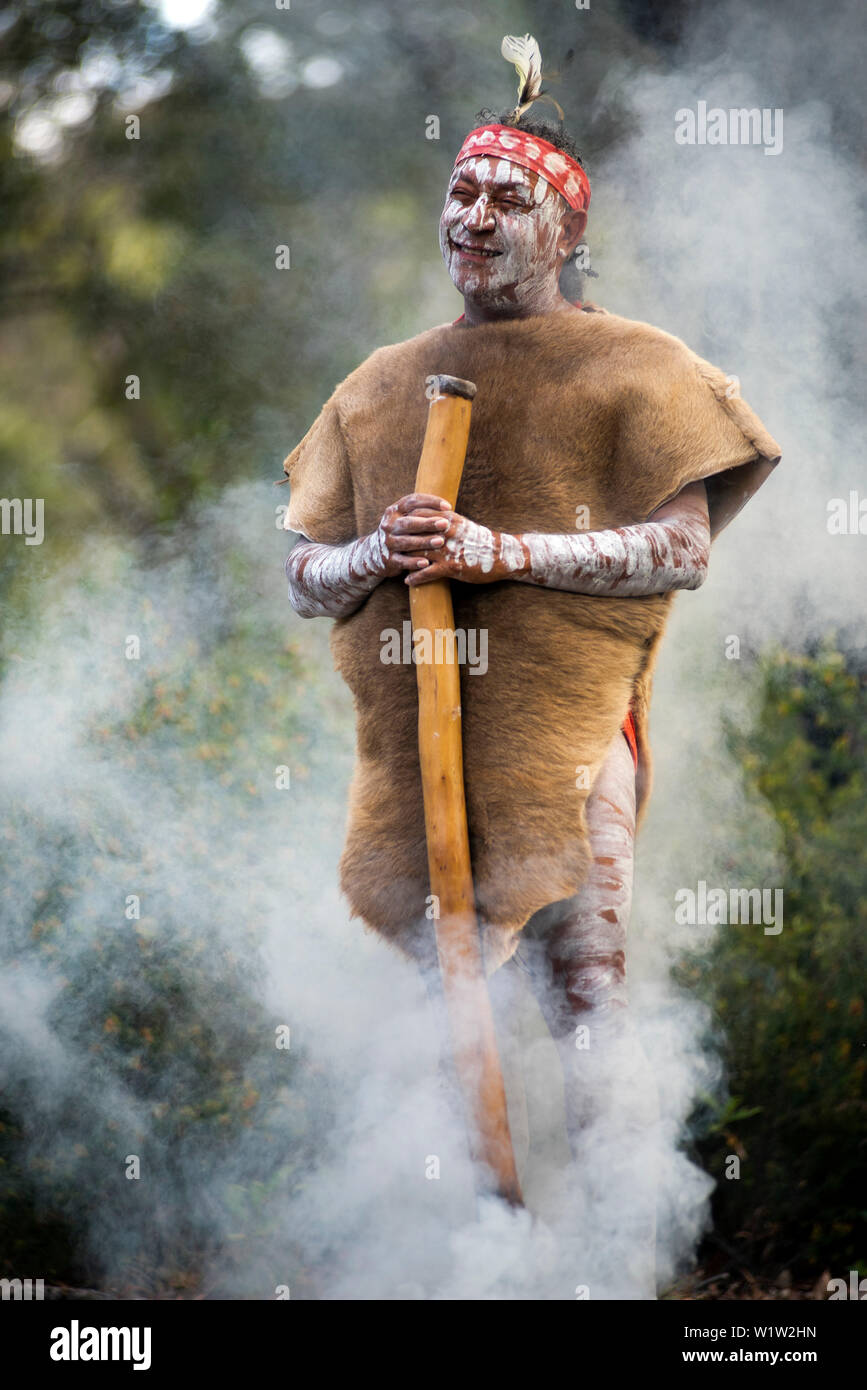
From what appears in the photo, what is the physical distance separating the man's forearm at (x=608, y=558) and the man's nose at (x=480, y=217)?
1.87ft

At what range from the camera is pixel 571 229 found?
102 inches

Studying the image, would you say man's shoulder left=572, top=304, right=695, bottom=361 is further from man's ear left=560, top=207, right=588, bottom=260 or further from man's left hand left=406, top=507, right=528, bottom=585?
man's left hand left=406, top=507, right=528, bottom=585

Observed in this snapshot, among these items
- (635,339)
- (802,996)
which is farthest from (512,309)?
(802,996)

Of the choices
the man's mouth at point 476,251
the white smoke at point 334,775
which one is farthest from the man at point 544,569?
the white smoke at point 334,775

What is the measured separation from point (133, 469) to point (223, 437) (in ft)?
0.86

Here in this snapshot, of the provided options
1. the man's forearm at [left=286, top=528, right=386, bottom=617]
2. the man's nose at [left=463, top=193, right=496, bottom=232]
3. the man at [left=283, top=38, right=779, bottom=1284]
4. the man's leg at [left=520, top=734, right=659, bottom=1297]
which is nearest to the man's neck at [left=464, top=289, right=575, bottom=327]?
the man at [left=283, top=38, right=779, bottom=1284]

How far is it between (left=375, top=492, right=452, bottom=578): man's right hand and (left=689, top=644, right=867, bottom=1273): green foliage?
1448mm

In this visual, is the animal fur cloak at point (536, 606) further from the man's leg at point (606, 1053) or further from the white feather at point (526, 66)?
the white feather at point (526, 66)

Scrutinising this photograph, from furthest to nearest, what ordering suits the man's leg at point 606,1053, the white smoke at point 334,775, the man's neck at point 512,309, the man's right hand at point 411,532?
the white smoke at point 334,775
the man's neck at point 512,309
the man's leg at point 606,1053
the man's right hand at point 411,532

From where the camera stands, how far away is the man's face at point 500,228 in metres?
2.48

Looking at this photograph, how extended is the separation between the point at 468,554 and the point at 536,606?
0.18 m

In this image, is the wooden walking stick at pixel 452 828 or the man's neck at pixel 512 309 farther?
the man's neck at pixel 512 309

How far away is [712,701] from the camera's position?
355cm
